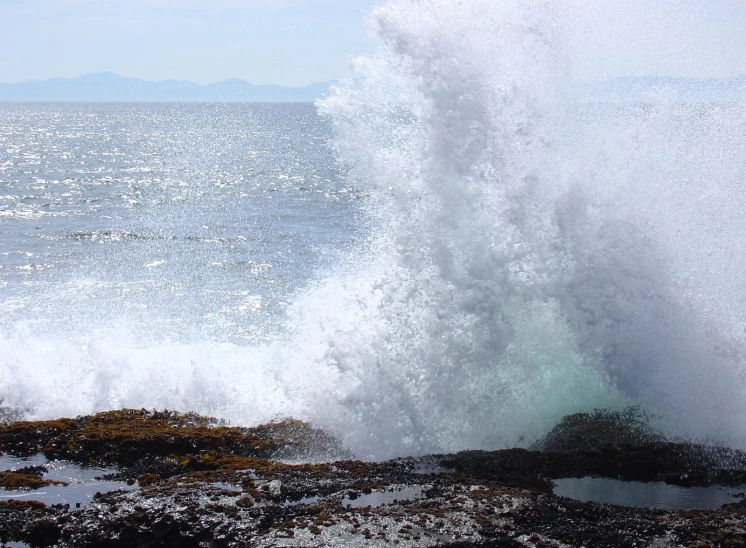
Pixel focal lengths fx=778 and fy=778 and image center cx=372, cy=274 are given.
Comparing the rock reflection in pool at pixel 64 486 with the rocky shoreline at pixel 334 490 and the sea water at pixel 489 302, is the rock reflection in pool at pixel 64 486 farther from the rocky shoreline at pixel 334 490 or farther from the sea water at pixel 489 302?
the sea water at pixel 489 302

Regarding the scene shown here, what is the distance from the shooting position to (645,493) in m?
10.1

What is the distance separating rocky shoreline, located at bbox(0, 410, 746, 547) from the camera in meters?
8.51

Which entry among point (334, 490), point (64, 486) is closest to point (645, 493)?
point (334, 490)

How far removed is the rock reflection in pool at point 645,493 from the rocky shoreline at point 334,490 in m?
0.18

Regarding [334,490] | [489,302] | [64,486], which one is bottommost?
[64,486]

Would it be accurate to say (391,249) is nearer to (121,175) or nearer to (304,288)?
(304,288)

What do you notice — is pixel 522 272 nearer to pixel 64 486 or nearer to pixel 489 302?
pixel 489 302

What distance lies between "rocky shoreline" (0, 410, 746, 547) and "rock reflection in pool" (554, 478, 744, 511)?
0.18 metres

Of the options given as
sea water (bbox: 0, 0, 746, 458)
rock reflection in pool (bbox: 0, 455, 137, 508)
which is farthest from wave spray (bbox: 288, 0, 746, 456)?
rock reflection in pool (bbox: 0, 455, 137, 508)

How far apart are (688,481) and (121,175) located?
168ft

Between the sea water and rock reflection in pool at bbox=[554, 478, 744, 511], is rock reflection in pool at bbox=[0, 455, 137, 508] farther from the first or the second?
rock reflection in pool at bbox=[554, 478, 744, 511]

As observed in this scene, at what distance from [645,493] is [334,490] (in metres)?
4.05

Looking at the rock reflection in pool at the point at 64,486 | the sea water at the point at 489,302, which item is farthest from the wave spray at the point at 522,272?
the rock reflection in pool at the point at 64,486

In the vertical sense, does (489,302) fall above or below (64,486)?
above
